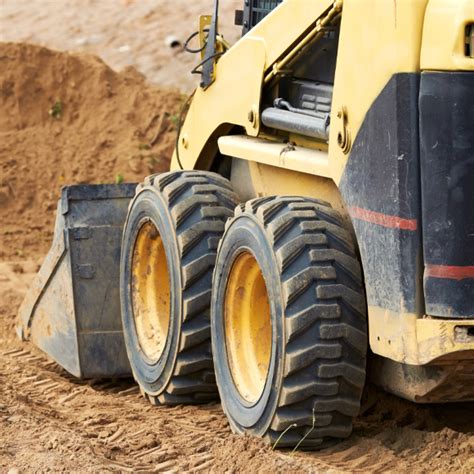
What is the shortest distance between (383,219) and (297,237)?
22.7 inches

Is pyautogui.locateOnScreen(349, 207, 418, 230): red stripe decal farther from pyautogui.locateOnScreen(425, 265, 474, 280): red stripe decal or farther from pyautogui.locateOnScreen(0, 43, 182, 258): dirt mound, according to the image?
pyautogui.locateOnScreen(0, 43, 182, 258): dirt mound

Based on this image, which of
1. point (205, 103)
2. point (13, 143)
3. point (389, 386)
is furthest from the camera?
point (13, 143)

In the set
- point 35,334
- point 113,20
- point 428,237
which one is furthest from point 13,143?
point 428,237

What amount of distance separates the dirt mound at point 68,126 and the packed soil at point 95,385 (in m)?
0.01

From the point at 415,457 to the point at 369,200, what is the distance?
4.16 feet

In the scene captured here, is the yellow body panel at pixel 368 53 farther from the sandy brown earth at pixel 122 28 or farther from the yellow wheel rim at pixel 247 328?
the sandy brown earth at pixel 122 28

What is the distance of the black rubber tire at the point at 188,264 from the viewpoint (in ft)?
22.5

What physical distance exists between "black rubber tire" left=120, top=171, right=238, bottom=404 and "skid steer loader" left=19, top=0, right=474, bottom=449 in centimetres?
1

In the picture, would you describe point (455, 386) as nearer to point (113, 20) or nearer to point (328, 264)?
point (328, 264)

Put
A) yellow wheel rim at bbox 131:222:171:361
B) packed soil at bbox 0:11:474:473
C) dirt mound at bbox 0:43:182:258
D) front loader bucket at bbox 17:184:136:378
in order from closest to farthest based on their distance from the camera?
packed soil at bbox 0:11:474:473
yellow wheel rim at bbox 131:222:171:361
front loader bucket at bbox 17:184:136:378
dirt mound at bbox 0:43:182:258

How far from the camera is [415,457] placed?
235 inches

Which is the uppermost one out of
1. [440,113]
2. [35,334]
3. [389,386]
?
[440,113]

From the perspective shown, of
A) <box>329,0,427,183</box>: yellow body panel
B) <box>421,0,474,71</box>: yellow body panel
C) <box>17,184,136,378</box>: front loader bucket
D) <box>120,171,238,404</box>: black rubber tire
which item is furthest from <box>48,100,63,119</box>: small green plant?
<box>421,0,474,71</box>: yellow body panel

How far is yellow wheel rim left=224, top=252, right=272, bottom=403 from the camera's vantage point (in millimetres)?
6418
